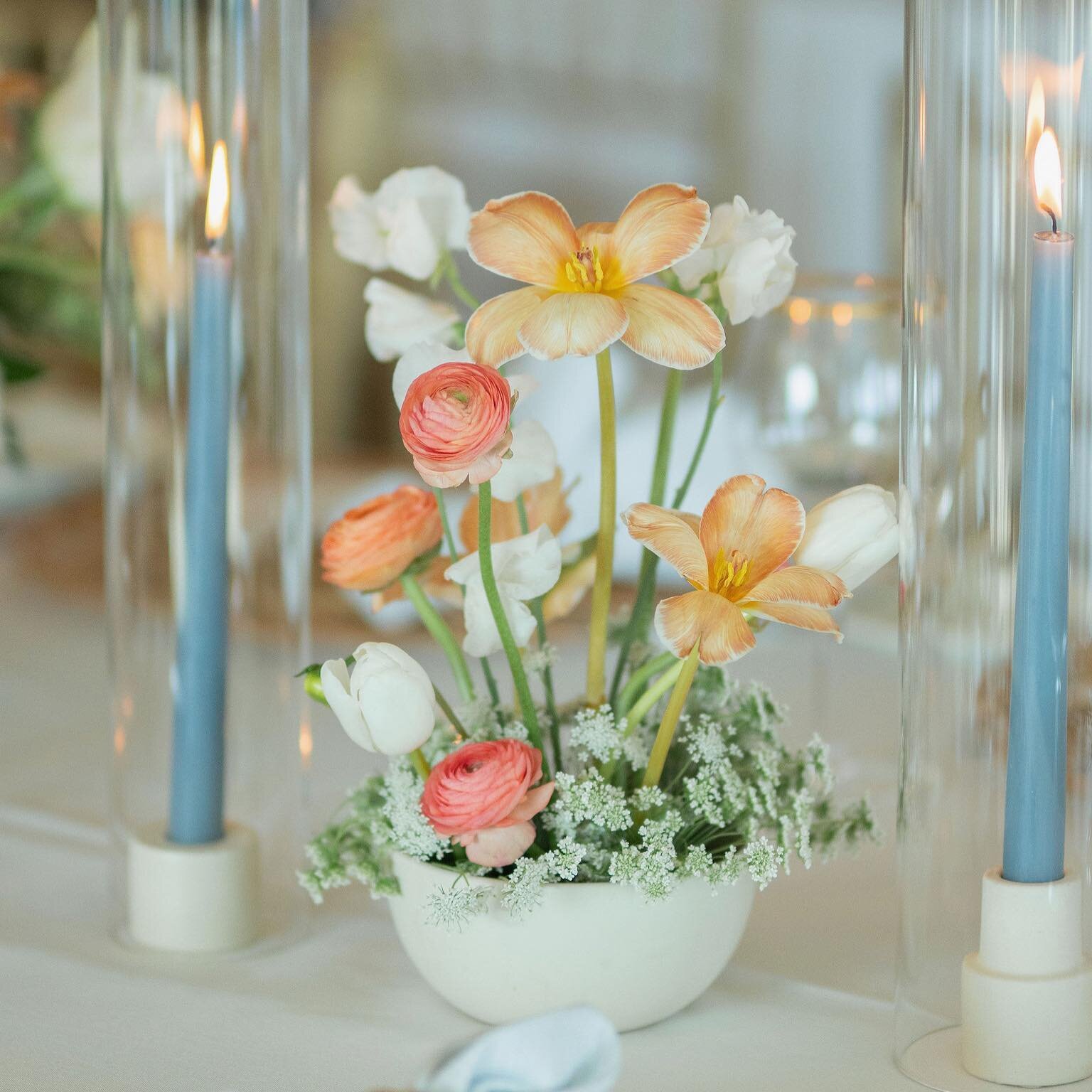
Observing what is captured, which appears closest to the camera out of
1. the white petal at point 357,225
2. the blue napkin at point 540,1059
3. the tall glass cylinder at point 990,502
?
the blue napkin at point 540,1059

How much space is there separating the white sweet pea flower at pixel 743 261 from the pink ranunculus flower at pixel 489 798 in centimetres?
16

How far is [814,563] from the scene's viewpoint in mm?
418

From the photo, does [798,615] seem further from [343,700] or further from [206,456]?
[206,456]

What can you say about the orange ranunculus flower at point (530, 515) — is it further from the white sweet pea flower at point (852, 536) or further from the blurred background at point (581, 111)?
the blurred background at point (581, 111)

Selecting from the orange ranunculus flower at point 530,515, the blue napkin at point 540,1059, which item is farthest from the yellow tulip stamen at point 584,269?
the blue napkin at point 540,1059

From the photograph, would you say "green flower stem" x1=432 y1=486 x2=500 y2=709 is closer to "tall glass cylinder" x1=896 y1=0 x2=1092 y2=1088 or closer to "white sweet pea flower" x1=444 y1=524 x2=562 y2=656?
"white sweet pea flower" x1=444 y1=524 x2=562 y2=656

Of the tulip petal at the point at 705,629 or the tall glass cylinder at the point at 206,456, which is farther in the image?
the tall glass cylinder at the point at 206,456

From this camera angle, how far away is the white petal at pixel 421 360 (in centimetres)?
44

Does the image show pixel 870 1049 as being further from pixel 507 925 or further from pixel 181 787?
pixel 181 787

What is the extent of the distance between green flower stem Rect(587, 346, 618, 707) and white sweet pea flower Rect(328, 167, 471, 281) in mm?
84

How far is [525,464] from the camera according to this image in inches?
17.9

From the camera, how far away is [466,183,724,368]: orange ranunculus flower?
40 centimetres

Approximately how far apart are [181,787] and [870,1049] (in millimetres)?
277

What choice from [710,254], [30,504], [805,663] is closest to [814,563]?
[710,254]
